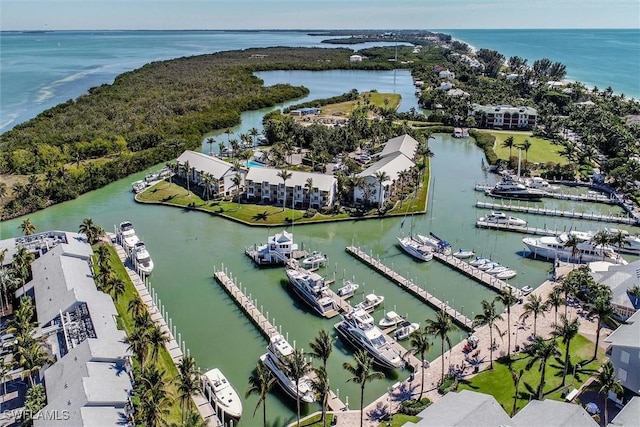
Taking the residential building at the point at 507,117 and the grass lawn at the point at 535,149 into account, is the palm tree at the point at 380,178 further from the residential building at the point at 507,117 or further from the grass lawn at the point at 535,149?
the residential building at the point at 507,117

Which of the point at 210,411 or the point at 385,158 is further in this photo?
the point at 385,158

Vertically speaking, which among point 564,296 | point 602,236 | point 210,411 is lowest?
point 210,411

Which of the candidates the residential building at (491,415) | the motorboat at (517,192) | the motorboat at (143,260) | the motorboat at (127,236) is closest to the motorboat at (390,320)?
the residential building at (491,415)

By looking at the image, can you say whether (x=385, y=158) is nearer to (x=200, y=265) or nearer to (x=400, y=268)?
(x=400, y=268)

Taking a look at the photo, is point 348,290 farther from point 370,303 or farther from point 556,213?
point 556,213

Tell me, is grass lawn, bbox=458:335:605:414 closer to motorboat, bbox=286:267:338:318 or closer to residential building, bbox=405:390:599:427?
residential building, bbox=405:390:599:427

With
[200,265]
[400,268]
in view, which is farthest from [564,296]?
[200,265]

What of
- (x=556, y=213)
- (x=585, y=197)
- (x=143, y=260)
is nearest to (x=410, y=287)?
(x=143, y=260)
